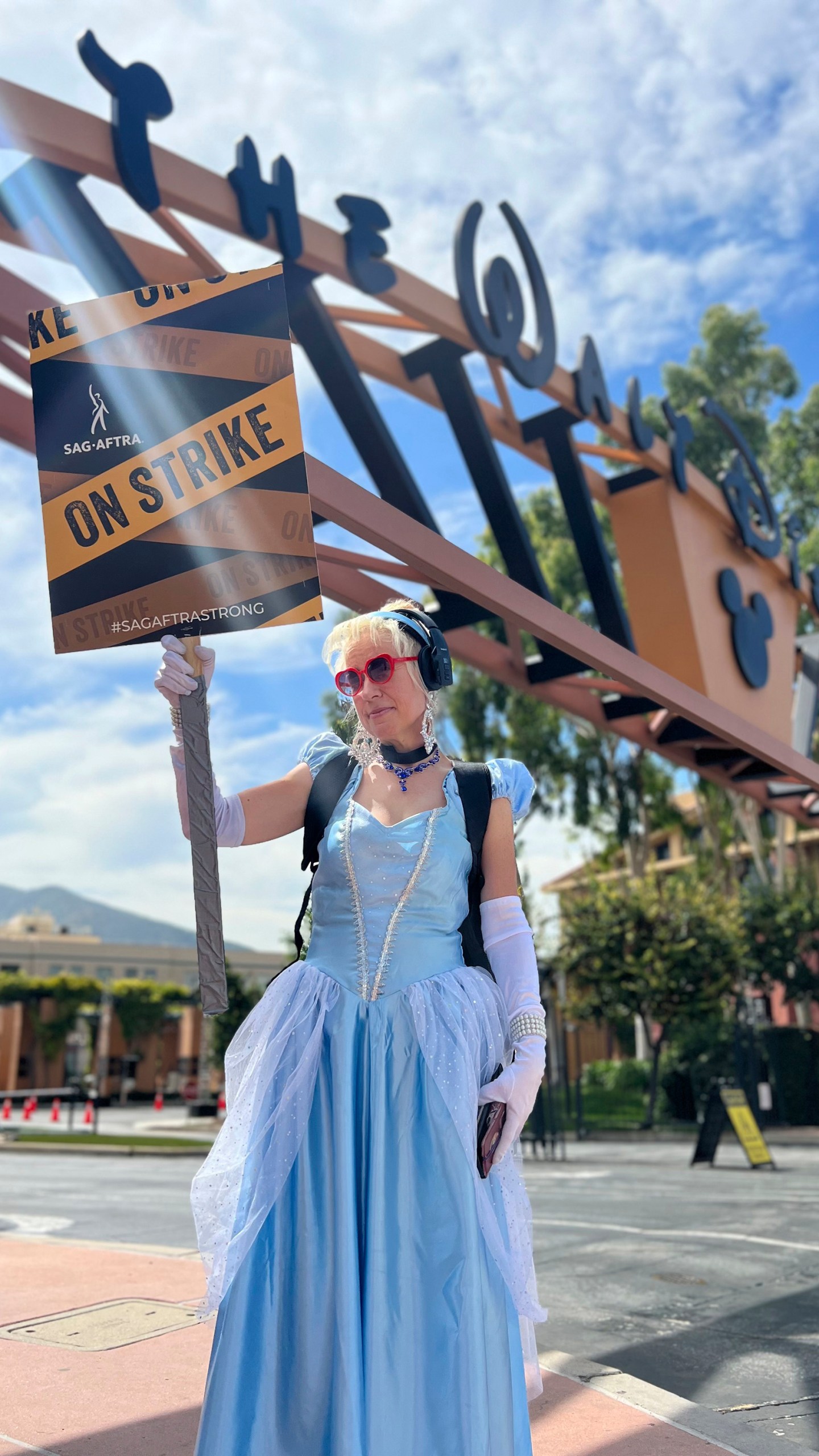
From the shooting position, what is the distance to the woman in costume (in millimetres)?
2354

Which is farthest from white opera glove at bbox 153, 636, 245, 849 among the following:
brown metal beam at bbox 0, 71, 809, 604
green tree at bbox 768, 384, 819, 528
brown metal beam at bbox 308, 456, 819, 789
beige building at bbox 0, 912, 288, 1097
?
beige building at bbox 0, 912, 288, 1097

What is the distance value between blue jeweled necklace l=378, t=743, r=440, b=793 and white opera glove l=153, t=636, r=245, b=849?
40cm

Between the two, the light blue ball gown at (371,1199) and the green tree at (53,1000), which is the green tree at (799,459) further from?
the green tree at (53,1000)

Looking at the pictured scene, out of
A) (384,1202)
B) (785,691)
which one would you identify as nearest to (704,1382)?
(384,1202)

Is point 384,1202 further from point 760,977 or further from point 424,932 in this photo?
point 760,977

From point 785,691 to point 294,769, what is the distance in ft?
29.9

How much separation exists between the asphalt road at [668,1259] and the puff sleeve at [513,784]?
95.1 inches

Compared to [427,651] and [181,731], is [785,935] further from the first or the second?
[181,731]

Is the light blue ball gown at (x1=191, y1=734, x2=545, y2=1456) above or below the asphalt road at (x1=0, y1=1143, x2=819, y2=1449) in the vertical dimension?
above

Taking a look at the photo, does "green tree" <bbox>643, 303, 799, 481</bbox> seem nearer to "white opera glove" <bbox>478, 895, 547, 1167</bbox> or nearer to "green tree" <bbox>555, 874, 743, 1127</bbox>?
"green tree" <bbox>555, 874, 743, 1127</bbox>

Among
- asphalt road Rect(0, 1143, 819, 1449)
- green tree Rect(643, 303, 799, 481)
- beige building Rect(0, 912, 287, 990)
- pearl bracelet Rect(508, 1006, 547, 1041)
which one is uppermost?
green tree Rect(643, 303, 799, 481)

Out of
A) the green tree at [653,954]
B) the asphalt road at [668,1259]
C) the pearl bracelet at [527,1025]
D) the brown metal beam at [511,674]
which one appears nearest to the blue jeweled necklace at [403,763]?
the pearl bracelet at [527,1025]

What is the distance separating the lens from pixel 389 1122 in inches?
100
